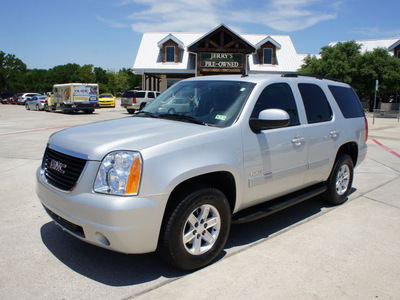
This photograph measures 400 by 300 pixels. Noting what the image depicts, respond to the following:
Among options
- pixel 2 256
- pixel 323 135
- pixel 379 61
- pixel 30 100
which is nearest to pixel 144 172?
pixel 2 256

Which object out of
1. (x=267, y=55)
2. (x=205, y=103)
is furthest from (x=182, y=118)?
(x=267, y=55)

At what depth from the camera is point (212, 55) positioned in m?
28.4

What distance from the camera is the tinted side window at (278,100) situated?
12.5 feet

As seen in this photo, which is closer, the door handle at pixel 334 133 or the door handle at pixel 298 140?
the door handle at pixel 298 140

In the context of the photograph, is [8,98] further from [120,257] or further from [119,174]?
[119,174]

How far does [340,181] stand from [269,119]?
2339 mm

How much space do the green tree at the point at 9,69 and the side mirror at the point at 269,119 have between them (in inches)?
4947

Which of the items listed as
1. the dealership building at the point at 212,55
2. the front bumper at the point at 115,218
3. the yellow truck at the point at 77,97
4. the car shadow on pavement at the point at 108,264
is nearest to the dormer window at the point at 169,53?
the dealership building at the point at 212,55

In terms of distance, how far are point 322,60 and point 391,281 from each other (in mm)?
30995

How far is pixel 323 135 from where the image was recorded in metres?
4.52

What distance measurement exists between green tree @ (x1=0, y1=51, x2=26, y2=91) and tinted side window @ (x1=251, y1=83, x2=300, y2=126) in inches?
4931

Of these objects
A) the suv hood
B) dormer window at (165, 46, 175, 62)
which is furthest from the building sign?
the suv hood

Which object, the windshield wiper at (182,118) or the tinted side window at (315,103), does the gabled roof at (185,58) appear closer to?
the tinted side window at (315,103)

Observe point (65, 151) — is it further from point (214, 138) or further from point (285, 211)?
point (285, 211)
